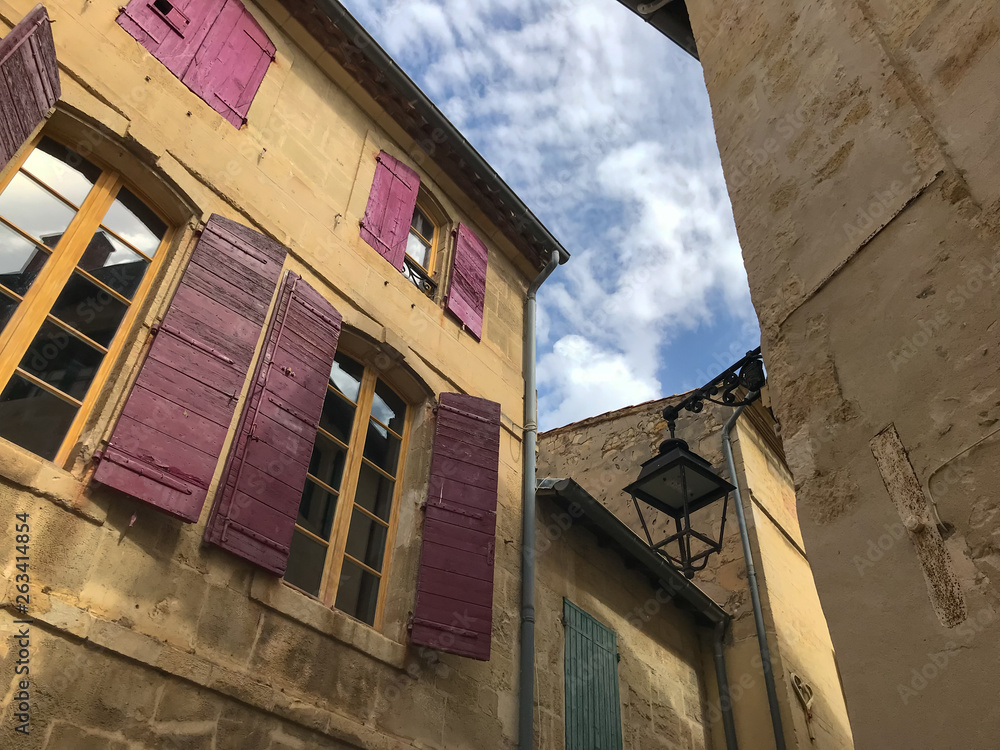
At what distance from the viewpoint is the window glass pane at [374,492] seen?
207 inches

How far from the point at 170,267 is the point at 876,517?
3900 millimetres

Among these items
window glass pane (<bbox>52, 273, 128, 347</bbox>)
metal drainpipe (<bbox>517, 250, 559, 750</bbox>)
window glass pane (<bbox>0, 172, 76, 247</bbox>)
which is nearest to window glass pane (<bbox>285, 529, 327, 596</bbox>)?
window glass pane (<bbox>52, 273, 128, 347</bbox>)

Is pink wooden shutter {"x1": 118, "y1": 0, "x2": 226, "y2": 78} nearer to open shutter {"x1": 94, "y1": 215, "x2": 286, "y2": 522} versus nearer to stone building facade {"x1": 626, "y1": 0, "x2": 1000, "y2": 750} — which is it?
open shutter {"x1": 94, "y1": 215, "x2": 286, "y2": 522}

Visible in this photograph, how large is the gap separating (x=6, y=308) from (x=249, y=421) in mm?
1305

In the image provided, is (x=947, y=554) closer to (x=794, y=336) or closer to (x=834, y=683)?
(x=794, y=336)

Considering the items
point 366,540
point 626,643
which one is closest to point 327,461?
point 366,540

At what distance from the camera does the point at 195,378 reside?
4.22 metres

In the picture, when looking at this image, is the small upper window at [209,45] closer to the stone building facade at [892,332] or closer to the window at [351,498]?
the window at [351,498]

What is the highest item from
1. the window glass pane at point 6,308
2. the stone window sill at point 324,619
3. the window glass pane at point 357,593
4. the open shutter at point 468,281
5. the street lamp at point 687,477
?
the open shutter at point 468,281

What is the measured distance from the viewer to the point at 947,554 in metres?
1.94

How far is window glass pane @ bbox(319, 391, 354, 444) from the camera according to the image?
5.26m

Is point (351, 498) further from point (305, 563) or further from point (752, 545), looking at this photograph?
point (752, 545)

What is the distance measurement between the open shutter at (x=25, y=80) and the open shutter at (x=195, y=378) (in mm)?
1040

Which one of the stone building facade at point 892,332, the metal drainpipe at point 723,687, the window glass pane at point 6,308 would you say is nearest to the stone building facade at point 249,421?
the window glass pane at point 6,308
